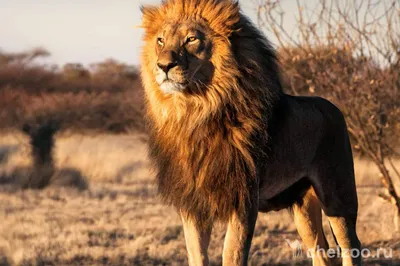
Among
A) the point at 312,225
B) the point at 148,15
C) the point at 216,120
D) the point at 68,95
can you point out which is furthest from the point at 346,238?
the point at 68,95

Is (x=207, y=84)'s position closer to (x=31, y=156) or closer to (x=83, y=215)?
(x=83, y=215)

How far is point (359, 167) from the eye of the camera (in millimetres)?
14320

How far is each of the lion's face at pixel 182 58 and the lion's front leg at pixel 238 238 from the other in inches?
28.3

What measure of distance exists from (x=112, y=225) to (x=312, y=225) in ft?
13.8

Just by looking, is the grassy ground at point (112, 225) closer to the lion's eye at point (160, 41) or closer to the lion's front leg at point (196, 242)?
the lion's front leg at point (196, 242)

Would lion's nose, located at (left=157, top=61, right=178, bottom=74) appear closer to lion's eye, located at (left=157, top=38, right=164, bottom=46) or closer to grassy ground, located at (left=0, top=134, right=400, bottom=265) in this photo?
lion's eye, located at (left=157, top=38, right=164, bottom=46)

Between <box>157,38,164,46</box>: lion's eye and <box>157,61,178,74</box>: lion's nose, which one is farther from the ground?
<box>157,38,164,46</box>: lion's eye

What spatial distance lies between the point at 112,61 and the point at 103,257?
37408mm

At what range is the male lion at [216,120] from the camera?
4.23 meters

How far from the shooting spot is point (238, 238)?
4.21 metres

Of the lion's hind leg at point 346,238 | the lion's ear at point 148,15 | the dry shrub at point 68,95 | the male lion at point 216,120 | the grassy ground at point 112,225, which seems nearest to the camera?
the male lion at point 216,120

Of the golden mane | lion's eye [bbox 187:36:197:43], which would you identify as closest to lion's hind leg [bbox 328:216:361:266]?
the golden mane

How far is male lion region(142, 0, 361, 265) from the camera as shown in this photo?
423 centimetres

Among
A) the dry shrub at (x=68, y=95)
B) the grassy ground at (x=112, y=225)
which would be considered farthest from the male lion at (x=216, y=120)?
the dry shrub at (x=68, y=95)
